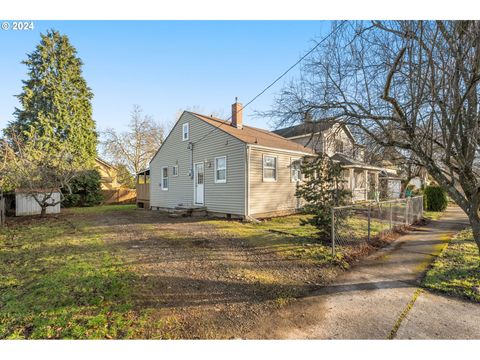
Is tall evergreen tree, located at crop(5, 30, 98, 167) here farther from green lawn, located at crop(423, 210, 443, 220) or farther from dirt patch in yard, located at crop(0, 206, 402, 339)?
green lawn, located at crop(423, 210, 443, 220)

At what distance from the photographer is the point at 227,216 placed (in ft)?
39.1

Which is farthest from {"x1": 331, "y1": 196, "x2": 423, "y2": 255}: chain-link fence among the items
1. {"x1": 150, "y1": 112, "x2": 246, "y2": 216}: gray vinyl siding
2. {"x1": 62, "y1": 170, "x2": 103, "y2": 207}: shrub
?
{"x1": 62, "y1": 170, "x2": 103, "y2": 207}: shrub

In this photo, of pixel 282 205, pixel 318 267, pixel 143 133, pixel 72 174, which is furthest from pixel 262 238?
pixel 143 133

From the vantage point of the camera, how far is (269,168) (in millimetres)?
12266

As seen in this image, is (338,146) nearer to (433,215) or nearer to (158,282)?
(158,282)

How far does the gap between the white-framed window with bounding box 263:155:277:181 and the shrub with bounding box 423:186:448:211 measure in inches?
429

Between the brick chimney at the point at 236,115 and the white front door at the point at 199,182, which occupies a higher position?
the brick chimney at the point at 236,115

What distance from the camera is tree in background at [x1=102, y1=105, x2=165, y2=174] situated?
2895 centimetres

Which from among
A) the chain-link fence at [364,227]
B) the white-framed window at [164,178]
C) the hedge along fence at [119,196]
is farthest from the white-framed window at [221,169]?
the hedge along fence at [119,196]

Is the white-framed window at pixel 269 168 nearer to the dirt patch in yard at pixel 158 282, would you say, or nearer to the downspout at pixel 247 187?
the downspout at pixel 247 187

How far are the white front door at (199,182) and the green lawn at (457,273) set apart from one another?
1043 centimetres

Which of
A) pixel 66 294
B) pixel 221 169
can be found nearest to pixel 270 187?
pixel 221 169

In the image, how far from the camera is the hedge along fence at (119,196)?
2378 centimetres

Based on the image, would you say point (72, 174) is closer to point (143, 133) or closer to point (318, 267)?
point (318, 267)
